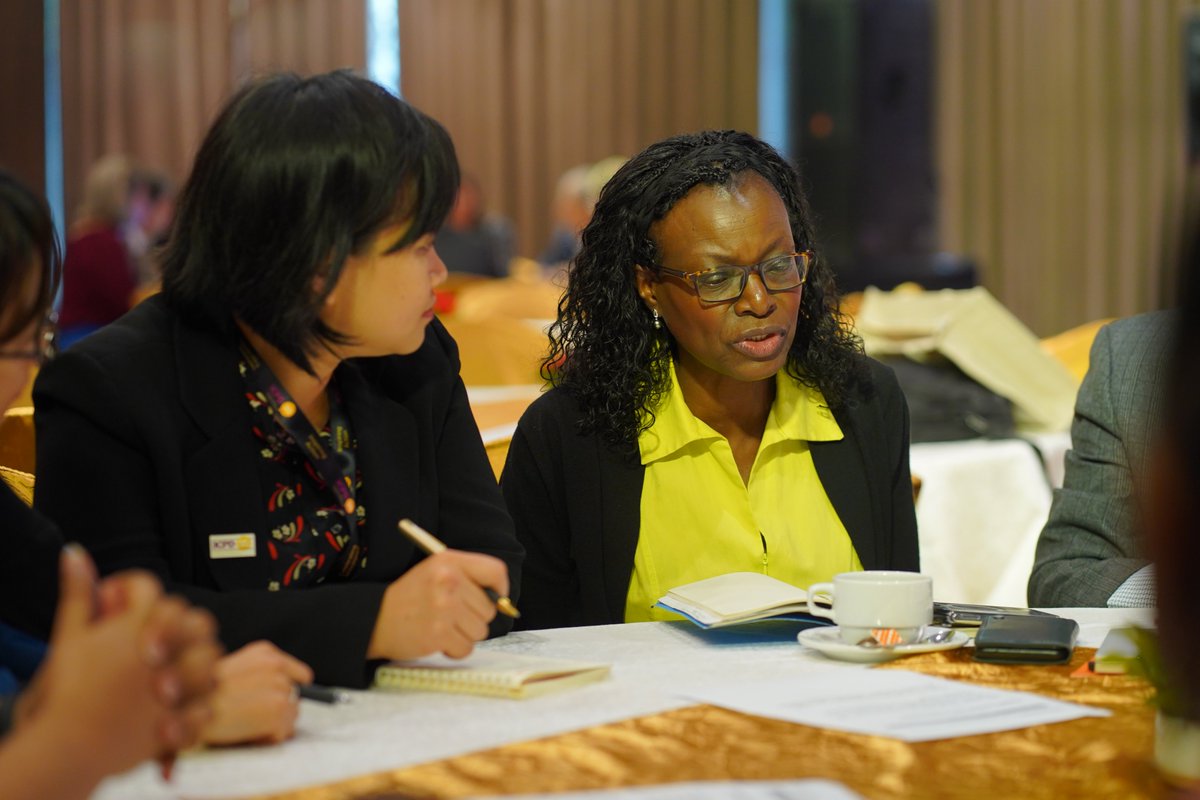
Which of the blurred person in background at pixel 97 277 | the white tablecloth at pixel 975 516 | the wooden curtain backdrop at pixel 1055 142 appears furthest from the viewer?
the wooden curtain backdrop at pixel 1055 142

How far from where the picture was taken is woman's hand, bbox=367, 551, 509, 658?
1.35 meters

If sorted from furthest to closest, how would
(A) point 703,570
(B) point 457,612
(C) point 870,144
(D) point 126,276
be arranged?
(C) point 870,144, (D) point 126,276, (A) point 703,570, (B) point 457,612

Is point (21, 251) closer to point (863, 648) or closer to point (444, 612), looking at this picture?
point (444, 612)

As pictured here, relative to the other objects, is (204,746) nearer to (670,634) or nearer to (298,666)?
(298,666)

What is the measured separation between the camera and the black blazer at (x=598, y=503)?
80.3 inches

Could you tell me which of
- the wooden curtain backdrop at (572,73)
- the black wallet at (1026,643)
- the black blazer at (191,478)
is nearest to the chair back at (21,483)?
the black blazer at (191,478)

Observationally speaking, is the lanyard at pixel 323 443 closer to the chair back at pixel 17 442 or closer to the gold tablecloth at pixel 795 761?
the gold tablecloth at pixel 795 761

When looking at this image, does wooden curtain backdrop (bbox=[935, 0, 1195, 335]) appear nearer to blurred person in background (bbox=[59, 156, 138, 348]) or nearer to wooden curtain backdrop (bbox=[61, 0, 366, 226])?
wooden curtain backdrop (bbox=[61, 0, 366, 226])

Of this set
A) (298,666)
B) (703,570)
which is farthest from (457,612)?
(703,570)

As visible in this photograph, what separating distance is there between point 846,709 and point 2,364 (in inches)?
29.8

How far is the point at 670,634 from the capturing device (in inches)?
63.1

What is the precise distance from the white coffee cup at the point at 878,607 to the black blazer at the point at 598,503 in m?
0.55

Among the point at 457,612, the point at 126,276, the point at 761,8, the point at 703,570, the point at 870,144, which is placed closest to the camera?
the point at 457,612

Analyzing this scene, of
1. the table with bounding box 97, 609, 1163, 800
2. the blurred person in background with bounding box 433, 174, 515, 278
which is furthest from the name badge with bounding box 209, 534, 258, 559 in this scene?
the blurred person in background with bounding box 433, 174, 515, 278
